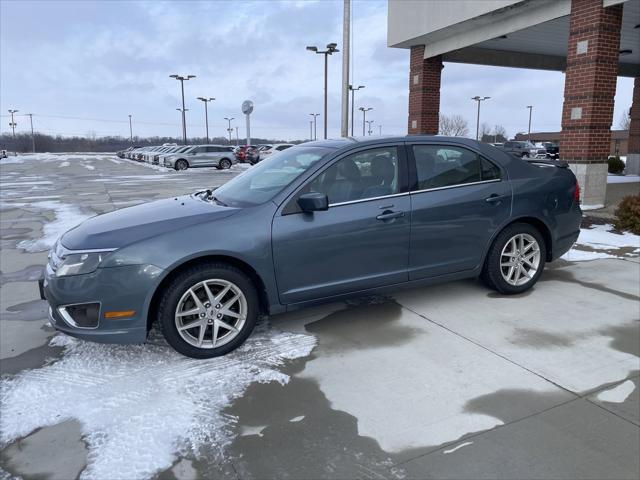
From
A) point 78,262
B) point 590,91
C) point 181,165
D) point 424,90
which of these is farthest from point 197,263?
point 181,165

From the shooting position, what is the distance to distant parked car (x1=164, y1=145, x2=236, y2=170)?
32094 mm

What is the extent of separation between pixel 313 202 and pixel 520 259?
7.94ft

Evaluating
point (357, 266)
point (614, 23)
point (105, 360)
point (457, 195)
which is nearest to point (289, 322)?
point (357, 266)

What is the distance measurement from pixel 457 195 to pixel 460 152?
0.46 m

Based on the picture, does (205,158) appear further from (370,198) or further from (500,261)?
(370,198)

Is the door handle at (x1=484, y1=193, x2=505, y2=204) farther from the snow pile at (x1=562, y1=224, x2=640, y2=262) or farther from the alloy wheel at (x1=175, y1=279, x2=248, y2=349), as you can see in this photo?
the alloy wheel at (x1=175, y1=279, x2=248, y2=349)

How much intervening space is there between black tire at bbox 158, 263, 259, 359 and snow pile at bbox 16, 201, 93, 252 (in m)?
4.36

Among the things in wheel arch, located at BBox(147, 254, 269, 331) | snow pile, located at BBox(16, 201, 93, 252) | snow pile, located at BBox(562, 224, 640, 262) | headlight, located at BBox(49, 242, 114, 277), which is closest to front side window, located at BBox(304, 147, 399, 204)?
wheel arch, located at BBox(147, 254, 269, 331)

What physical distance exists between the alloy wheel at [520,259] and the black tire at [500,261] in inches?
0.9

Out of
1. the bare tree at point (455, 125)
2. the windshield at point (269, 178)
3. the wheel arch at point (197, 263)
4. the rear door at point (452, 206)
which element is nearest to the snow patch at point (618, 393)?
the rear door at point (452, 206)

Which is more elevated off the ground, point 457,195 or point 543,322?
point 457,195

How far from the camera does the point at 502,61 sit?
605 inches

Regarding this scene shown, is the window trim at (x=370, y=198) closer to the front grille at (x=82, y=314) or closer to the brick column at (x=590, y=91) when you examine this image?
the front grille at (x=82, y=314)

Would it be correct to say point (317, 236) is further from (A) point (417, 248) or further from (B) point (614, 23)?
(B) point (614, 23)
